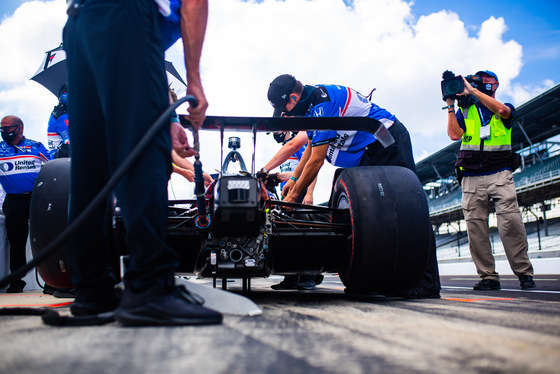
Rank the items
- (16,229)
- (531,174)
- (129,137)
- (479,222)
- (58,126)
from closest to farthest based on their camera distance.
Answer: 1. (129,137)
2. (479,222)
3. (16,229)
4. (58,126)
5. (531,174)

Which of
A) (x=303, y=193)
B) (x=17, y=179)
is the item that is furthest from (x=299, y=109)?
(x=17, y=179)

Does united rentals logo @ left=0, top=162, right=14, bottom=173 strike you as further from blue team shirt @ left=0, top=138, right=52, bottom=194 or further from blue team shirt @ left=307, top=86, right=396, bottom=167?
blue team shirt @ left=307, top=86, right=396, bottom=167

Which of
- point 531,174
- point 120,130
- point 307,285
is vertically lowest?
point 307,285

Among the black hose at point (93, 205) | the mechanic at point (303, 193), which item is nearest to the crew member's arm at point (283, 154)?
the mechanic at point (303, 193)

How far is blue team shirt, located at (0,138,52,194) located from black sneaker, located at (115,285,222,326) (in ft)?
14.2

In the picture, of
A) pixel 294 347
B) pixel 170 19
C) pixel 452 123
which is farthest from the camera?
pixel 452 123

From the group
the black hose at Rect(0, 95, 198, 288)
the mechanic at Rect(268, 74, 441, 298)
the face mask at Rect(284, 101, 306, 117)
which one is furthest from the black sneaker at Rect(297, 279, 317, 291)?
the black hose at Rect(0, 95, 198, 288)

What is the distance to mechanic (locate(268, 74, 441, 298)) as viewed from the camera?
3.25 m

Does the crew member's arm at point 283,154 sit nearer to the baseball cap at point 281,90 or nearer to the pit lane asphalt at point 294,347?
the baseball cap at point 281,90

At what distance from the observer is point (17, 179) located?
16.1 feet

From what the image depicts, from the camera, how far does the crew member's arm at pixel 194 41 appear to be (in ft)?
5.34

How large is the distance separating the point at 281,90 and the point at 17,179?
344cm

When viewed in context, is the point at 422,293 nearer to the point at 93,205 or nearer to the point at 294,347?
the point at 294,347

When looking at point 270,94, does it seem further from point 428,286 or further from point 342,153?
point 428,286
